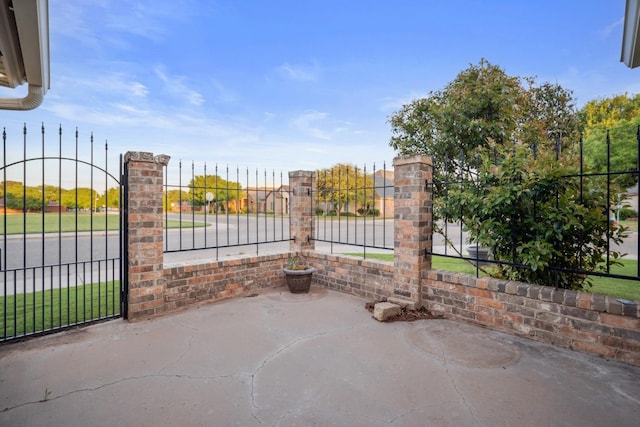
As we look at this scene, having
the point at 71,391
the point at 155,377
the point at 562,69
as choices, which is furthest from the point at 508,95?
the point at 562,69

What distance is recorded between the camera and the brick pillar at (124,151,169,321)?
13.8 feet

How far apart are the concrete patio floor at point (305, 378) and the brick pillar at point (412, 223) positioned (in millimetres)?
740

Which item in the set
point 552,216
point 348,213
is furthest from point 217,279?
point 348,213

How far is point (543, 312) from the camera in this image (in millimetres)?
3494

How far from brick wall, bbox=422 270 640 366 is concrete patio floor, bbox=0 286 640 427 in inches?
5.9

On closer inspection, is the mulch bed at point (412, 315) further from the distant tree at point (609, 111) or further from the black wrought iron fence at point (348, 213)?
the distant tree at point (609, 111)

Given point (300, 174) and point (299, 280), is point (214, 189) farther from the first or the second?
point (299, 280)

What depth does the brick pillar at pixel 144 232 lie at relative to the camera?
422 cm

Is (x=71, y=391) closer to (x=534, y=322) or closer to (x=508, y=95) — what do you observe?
(x=534, y=322)

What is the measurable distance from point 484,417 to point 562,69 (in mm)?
17259

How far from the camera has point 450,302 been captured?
429 cm

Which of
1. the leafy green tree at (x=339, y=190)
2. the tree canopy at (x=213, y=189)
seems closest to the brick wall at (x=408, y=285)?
the tree canopy at (x=213, y=189)

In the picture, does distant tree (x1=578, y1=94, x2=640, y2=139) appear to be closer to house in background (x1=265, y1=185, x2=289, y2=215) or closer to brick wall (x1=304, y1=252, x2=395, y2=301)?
house in background (x1=265, y1=185, x2=289, y2=215)

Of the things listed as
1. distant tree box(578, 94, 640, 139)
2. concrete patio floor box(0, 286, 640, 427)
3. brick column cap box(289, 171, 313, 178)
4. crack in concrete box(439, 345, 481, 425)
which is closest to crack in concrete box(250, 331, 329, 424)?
concrete patio floor box(0, 286, 640, 427)
